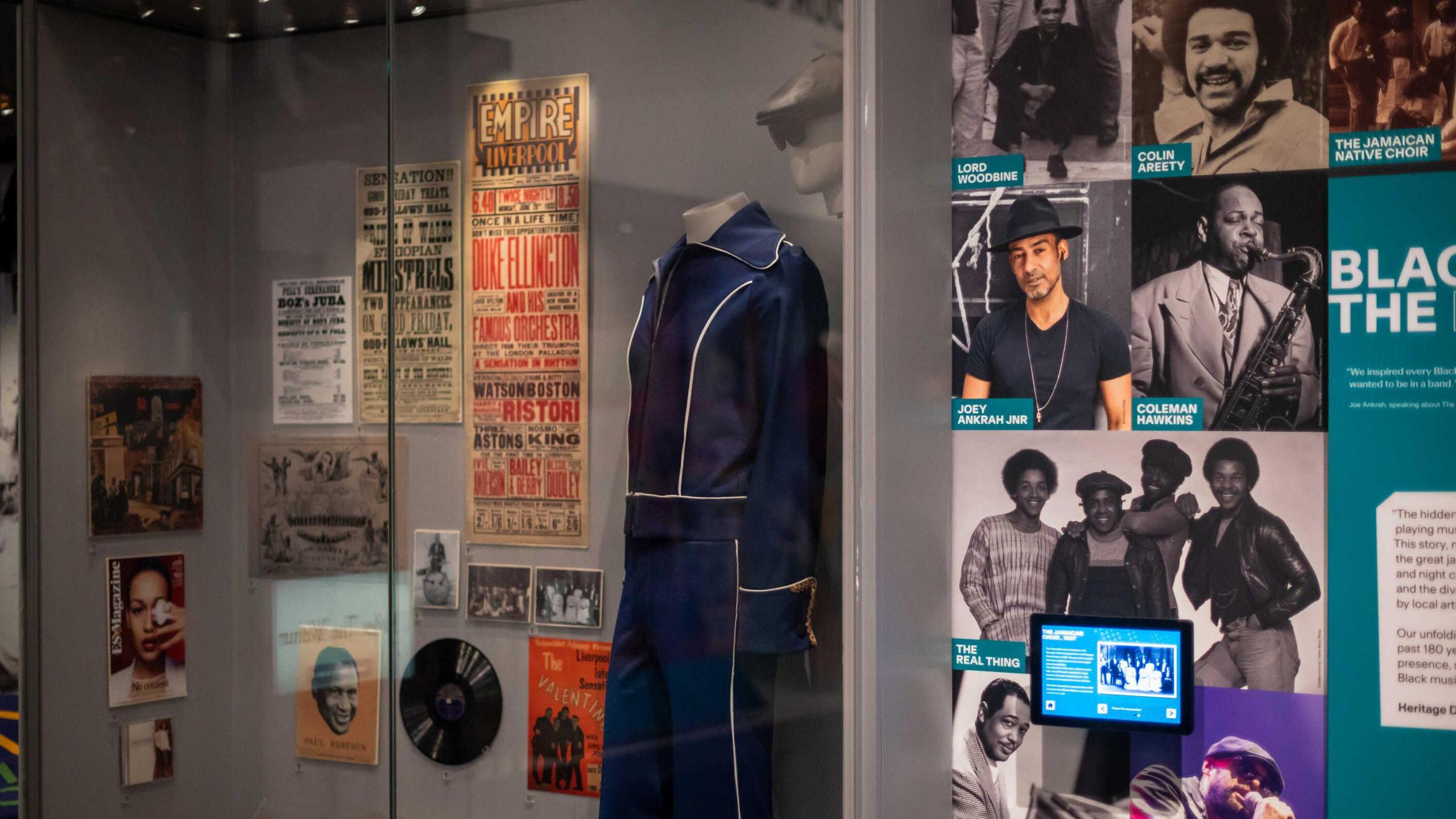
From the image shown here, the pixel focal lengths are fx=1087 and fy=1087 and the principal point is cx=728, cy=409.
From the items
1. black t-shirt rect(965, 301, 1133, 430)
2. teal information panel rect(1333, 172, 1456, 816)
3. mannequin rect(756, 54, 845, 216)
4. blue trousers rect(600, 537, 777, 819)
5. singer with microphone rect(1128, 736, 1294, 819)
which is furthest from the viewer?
black t-shirt rect(965, 301, 1133, 430)

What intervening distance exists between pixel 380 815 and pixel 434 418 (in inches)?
20.6

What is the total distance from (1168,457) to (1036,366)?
31 cm

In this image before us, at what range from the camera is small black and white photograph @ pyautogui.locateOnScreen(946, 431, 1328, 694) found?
2072 mm

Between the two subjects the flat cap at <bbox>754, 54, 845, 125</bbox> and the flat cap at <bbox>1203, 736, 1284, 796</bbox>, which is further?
the flat cap at <bbox>1203, 736, 1284, 796</bbox>

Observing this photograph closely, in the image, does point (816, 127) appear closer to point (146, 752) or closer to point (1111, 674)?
point (1111, 674)

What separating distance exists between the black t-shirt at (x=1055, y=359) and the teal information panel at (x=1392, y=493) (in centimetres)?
40

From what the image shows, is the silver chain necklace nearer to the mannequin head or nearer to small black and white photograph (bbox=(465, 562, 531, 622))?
the mannequin head

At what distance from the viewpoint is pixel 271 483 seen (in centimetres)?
139

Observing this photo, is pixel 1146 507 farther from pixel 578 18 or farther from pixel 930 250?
pixel 578 18

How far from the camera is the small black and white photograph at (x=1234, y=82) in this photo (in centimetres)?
207

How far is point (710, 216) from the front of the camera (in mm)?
1710

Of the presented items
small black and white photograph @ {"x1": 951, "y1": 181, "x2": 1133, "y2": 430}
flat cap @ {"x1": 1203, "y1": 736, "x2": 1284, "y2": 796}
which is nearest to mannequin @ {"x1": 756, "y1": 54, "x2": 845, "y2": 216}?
small black and white photograph @ {"x1": 951, "y1": 181, "x2": 1133, "y2": 430}

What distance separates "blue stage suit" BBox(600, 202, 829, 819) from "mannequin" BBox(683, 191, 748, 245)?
0.04ft

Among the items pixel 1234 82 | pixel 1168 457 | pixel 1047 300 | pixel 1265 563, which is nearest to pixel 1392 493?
pixel 1265 563
